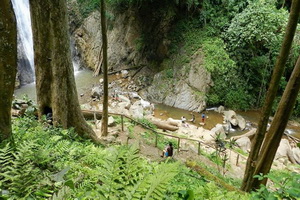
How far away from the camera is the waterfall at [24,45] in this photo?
17000 millimetres

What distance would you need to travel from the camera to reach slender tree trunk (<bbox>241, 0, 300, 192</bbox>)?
3477mm

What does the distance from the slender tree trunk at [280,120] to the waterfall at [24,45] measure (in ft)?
56.2

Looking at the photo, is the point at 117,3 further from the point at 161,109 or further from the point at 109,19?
the point at 161,109

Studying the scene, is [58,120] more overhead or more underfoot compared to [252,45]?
more underfoot

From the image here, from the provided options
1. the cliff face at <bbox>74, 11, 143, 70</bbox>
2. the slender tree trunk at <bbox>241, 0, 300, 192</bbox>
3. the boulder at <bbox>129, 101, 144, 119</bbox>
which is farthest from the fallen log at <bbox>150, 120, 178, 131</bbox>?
the cliff face at <bbox>74, 11, 143, 70</bbox>

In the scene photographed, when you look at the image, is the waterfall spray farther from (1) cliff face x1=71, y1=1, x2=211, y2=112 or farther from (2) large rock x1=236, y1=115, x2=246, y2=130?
(2) large rock x1=236, y1=115, x2=246, y2=130

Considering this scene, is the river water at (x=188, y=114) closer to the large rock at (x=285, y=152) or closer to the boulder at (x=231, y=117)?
the boulder at (x=231, y=117)

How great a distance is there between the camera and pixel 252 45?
14898 millimetres

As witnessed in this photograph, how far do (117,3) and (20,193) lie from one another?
18592 mm

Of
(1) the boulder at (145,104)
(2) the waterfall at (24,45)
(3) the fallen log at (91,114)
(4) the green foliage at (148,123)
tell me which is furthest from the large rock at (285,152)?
(2) the waterfall at (24,45)

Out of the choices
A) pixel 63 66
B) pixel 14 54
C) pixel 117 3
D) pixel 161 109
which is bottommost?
pixel 161 109

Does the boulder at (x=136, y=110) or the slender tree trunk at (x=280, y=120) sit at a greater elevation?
the slender tree trunk at (x=280, y=120)

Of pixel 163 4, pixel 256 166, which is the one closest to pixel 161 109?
pixel 163 4

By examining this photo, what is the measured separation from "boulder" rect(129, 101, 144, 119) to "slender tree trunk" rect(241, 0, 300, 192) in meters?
8.82
